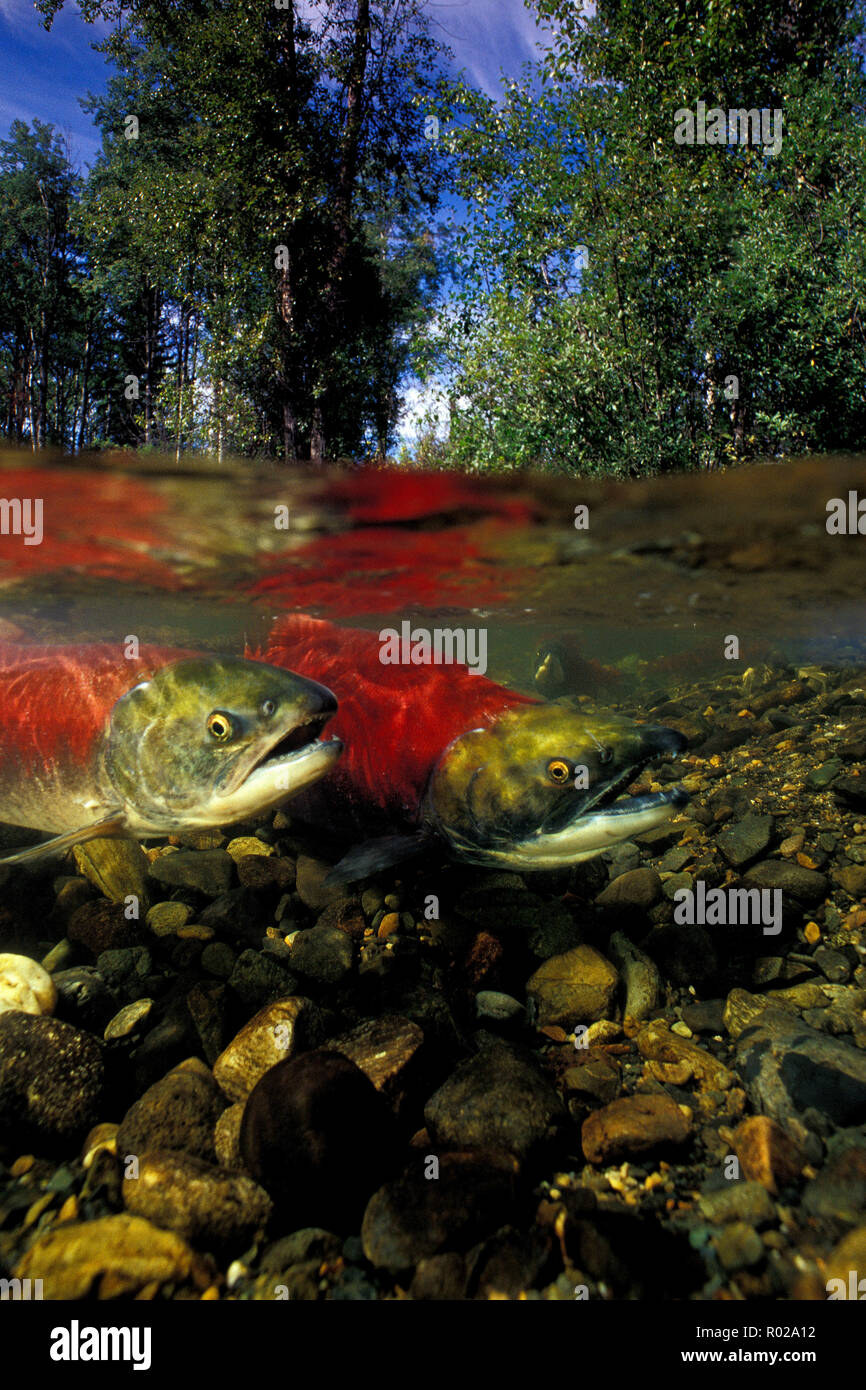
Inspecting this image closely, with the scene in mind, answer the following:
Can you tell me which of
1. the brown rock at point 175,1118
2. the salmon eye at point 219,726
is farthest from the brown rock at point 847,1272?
the salmon eye at point 219,726

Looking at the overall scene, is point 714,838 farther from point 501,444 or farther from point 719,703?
point 501,444

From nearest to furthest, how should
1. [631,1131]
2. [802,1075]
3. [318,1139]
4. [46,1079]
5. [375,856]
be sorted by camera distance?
[318,1139]
[631,1131]
[46,1079]
[802,1075]
[375,856]

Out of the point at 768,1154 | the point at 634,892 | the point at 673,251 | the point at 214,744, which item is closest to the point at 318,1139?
the point at 768,1154

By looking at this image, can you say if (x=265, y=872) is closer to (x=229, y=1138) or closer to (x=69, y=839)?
(x=69, y=839)

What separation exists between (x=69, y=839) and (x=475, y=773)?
2116mm

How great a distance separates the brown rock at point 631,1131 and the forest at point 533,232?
52.2 feet

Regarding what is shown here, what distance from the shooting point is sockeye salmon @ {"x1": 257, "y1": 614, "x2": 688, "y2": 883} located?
3553mm

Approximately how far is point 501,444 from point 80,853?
16.8 m

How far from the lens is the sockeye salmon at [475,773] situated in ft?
11.7

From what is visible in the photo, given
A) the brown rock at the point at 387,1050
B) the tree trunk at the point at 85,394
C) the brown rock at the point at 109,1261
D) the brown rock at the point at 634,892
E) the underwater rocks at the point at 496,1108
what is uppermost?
the tree trunk at the point at 85,394

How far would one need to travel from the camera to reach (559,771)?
3.57 meters

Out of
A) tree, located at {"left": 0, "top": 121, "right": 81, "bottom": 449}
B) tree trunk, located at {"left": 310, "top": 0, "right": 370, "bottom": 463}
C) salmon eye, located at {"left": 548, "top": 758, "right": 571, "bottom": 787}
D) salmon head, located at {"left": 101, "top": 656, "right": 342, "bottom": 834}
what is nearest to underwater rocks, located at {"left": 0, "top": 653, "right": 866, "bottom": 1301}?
salmon head, located at {"left": 101, "top": 656, "right": 342, "bottom": 834}

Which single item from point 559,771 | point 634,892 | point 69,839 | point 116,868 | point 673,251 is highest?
point 673,251

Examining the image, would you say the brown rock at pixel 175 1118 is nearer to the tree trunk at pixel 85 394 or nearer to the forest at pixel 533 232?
the forest at pixel 533 232
